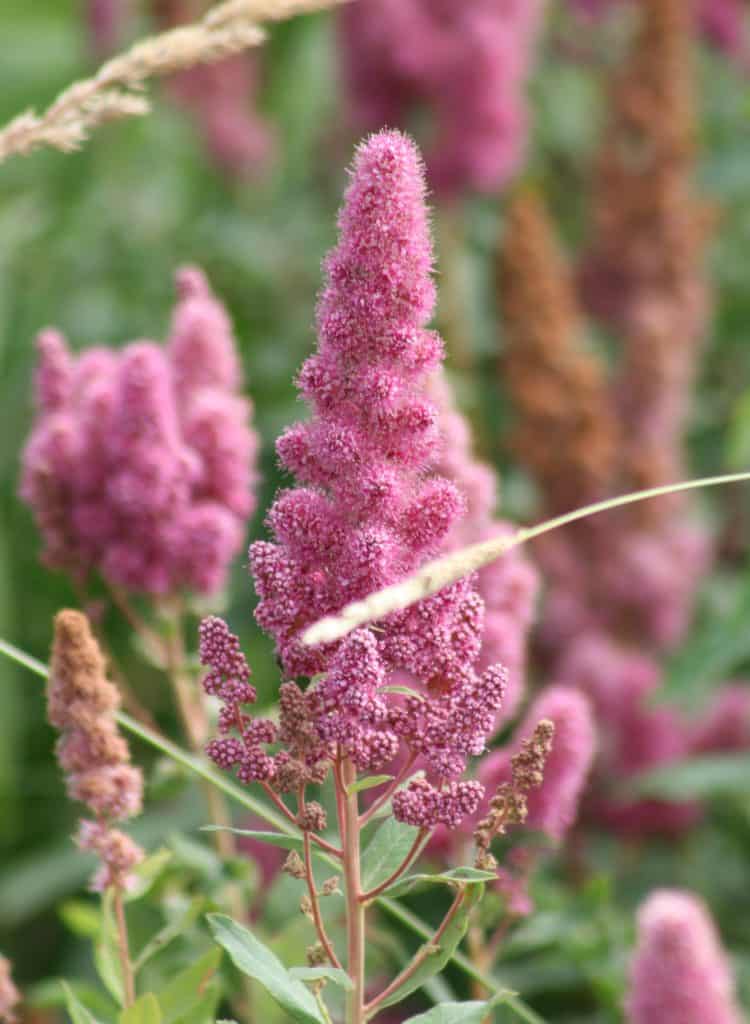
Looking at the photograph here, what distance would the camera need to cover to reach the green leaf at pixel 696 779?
1.58 m

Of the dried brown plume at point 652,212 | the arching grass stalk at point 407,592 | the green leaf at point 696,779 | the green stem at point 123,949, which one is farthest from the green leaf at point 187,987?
the dried brown plume at point 652,212

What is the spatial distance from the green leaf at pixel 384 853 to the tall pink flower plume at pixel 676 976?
0.95 ft

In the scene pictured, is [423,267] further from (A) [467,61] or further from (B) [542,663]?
(A) [467,61]

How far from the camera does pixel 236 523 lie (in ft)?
3.62

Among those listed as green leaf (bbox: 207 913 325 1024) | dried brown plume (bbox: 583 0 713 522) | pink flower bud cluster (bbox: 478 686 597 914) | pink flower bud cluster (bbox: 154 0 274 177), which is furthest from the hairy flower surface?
pink flower bud cluster (bbox: 154 0 274 177)

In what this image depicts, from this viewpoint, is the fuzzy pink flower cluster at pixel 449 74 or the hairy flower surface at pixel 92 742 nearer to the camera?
the hairy flower surface at pixel 92 742

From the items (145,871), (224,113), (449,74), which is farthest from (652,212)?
(145,871)

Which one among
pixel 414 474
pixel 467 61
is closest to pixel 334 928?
pixel 414 474

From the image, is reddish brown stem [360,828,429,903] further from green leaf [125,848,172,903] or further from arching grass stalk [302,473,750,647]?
green leaf [125,848,172,903]

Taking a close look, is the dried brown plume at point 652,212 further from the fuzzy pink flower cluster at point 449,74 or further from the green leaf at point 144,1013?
the green leaf at point 144,1013

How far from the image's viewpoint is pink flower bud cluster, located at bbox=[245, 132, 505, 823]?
61 cm

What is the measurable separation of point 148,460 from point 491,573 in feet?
0.80

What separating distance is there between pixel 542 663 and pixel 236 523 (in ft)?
2.81

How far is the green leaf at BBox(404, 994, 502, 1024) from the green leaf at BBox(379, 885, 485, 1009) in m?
0.01
